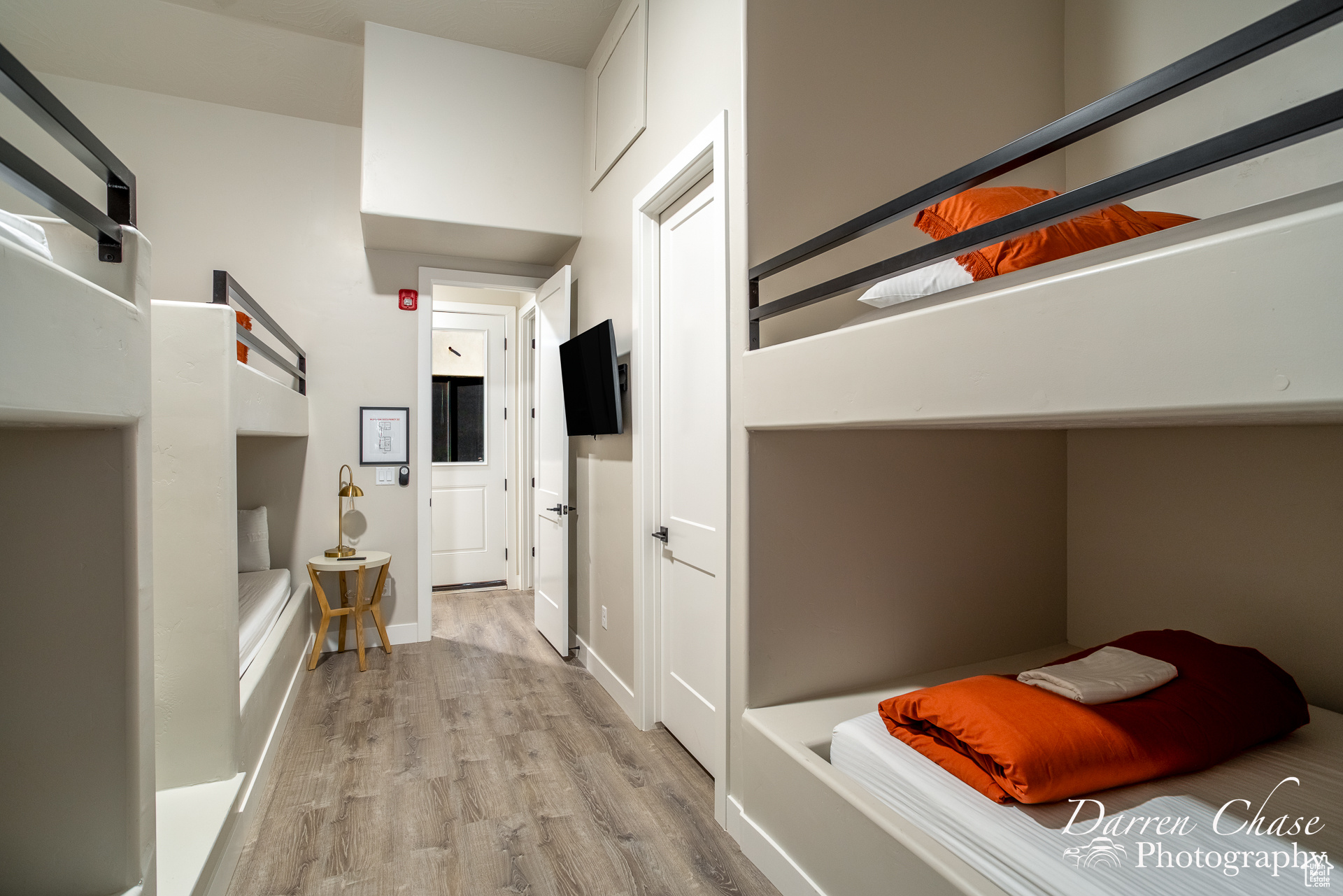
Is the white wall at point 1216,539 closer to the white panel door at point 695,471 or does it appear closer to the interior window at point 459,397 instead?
the white panel door at point 695,471

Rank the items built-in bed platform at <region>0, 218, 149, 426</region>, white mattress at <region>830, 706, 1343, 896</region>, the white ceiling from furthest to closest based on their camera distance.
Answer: the white ceiling < white mattress at <region>830, 706, 1343, 896</region> < built-in bed platform at <region>0, 218, 149, 426</region>

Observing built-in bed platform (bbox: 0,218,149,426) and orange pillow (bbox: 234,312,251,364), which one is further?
orange pillow (bbox: 234,312,251,364)

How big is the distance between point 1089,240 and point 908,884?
55.1 inches

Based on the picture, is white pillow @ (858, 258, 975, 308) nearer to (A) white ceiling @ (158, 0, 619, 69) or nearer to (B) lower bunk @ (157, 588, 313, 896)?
(B) lower bunk @ (157, 588, 313, 896)

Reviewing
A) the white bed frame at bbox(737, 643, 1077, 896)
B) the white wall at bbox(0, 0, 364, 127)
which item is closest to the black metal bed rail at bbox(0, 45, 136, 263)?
the white bed frame at bbox(737, 643, 1077, 896)

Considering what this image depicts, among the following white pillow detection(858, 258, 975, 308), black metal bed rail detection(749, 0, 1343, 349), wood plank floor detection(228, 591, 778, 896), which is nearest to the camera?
black metal bed rail detection(749, 0, 1343, 349)

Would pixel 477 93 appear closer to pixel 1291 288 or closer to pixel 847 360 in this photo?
pixel 847 360

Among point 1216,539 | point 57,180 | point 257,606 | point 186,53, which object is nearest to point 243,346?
point 257,606

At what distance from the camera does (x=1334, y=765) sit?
149 centimetres

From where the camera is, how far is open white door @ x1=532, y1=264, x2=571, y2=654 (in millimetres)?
3518

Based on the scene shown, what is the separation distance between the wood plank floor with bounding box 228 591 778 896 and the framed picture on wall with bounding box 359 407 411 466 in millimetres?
1228

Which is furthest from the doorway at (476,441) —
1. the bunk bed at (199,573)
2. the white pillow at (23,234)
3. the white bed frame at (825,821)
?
the white pillow at (23,234)

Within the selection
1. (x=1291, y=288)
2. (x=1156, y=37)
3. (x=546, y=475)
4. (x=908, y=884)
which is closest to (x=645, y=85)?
(x=1156, y=37)

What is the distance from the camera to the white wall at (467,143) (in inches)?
124
